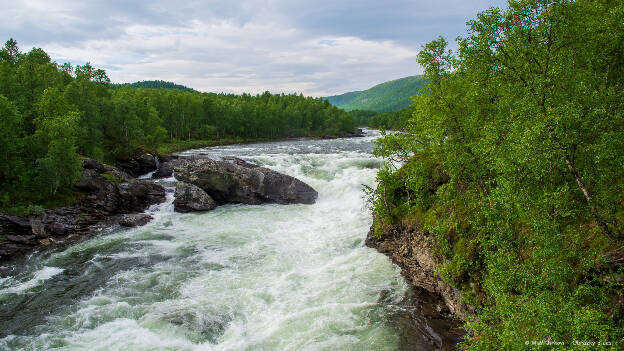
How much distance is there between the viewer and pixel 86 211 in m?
28.9

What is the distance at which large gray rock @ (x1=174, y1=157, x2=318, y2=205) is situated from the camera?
34781 millimetres

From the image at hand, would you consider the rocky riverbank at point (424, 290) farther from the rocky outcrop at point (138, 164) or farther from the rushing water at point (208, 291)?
the rocky outcrop at point (138, 164)

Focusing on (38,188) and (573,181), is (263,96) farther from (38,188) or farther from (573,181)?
(573,181)

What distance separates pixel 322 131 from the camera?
134875mm

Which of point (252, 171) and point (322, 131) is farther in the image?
point (322, 131)

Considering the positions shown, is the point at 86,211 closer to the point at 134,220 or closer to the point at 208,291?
the point at 134,220

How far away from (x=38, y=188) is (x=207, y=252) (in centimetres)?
1713

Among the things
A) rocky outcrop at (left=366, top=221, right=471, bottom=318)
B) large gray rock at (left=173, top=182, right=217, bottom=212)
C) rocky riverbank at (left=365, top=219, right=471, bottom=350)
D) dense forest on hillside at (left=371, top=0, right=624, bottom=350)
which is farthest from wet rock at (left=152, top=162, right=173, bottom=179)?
dense forest on hillside at (left=371, top=0, right=624, bottom=350)

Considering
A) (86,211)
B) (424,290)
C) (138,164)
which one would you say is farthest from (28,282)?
(138,164)

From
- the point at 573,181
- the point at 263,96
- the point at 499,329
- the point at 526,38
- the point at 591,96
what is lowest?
the point at 499,329

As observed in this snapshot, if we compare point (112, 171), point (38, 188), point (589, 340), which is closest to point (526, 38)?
point (589, 340)

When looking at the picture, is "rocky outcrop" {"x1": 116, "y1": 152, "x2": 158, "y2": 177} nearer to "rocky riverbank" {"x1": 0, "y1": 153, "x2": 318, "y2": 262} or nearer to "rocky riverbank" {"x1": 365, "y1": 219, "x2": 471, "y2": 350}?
"rocky riverbank" {"x1": 0, "y1": 153, "x2": 318, "y2": 262}

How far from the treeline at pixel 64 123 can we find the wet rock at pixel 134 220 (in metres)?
5.65

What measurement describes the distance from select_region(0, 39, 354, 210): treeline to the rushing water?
305 inches
